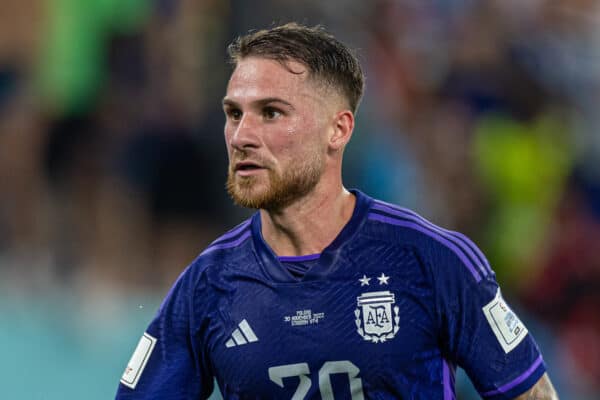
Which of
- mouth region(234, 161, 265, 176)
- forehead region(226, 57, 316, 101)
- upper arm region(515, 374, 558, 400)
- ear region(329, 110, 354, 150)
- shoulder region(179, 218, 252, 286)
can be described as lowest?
upper arm region(515, 374, 558, 400)

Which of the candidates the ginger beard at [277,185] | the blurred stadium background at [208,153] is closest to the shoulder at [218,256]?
the ginger beard at [277,185]

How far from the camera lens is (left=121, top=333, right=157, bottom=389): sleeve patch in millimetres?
3504

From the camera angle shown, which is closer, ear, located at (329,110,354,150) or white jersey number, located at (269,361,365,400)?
white jersey number, located at (269,361,365,400)

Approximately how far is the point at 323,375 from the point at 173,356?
522 mm

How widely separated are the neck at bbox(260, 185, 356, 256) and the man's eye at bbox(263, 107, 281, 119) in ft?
0.96

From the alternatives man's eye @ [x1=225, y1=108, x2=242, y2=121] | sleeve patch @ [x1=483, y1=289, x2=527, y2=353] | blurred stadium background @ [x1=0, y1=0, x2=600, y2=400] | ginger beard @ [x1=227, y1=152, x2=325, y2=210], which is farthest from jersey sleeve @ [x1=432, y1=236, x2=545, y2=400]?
blurred stadium background @ [x1=0, y1=0, x2=600, y2=400]

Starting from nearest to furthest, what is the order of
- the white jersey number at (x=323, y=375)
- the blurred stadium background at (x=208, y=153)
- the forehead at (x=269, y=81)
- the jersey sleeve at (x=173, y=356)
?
the white jersey number at (x=323, y=375), the forehead at (x=269, y=81), the jersey sleeve at (x=173, y=356), the blurred stadium background at (x=208, y=153)

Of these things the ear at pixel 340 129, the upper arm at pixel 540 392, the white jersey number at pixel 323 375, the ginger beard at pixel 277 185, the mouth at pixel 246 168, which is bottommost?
the upper arm at pixel 540 392

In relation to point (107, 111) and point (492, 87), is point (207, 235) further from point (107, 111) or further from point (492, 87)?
point (492, 87)

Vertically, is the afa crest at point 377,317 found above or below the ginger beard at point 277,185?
below

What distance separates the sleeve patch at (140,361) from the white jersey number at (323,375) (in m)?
0.44

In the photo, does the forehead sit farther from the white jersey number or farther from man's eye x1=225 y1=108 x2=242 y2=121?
the white jersey number

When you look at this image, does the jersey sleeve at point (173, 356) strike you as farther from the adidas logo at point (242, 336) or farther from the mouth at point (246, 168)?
the mouth at point (246, 168)

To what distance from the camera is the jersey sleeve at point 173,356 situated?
137 inches
